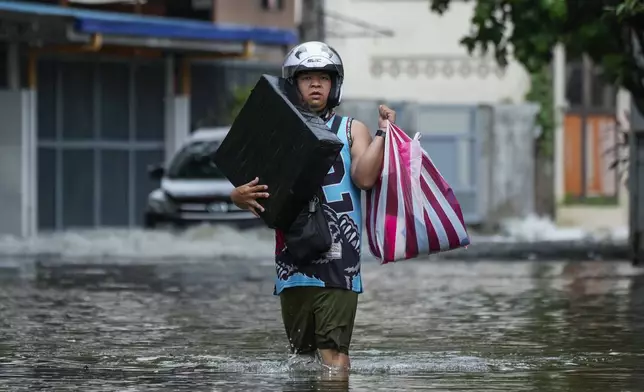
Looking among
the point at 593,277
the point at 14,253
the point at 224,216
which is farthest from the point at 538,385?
the point at 224,216

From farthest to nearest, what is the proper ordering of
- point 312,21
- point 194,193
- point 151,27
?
point 312,21 < point 151,27 < point 194,193

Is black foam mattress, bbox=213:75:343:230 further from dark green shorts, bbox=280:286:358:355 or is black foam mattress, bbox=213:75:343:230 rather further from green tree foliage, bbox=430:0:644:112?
green tree foliage, bbox=430:0:644:112

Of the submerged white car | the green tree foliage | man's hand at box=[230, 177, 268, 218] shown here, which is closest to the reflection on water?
man's hand at box=[230, 177, 268, 218]

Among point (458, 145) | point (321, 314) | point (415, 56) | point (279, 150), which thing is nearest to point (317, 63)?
point (279, 150)

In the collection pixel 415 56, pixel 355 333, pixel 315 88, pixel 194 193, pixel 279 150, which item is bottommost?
pixel 355 333

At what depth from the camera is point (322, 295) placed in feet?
32.8

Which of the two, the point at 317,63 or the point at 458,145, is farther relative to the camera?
the point at 458,145

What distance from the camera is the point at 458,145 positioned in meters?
37.1

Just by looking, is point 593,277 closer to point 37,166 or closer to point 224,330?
point 224,330

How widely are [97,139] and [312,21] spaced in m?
8.23

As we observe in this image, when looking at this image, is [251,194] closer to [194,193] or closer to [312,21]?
[194,193]

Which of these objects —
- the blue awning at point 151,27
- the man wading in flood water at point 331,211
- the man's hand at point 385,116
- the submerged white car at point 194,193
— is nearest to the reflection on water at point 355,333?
the man wading in flood water at point 331,211

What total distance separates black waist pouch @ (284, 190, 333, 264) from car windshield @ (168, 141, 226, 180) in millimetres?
20658

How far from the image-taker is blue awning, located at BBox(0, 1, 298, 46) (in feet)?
95.6
